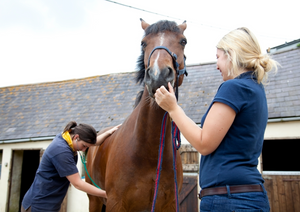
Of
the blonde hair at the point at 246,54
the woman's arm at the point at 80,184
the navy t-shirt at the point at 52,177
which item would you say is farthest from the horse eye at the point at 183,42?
the woman's arm at the point at 80,184

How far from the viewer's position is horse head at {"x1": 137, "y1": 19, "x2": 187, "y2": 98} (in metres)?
1.69

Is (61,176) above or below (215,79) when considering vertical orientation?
below

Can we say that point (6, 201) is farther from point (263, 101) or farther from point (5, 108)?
point (263, 101)

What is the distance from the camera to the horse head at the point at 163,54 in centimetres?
169

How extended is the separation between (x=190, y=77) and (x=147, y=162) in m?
7.89

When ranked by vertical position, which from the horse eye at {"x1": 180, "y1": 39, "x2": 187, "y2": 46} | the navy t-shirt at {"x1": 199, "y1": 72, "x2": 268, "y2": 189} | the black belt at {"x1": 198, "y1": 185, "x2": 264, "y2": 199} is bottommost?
the black belt at {"x1": 198, "y1": 185, "x2": 264, "y2": 199}

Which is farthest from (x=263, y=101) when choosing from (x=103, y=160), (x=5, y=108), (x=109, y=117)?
(x=5, y=108)

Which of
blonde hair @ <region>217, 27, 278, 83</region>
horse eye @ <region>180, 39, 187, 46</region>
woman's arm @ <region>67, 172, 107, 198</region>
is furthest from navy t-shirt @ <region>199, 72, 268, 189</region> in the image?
woman's arm @ <region>67, 172, 107, 198</region>

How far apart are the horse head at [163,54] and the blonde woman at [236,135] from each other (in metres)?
0.47

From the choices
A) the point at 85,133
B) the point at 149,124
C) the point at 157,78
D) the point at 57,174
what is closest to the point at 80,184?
the point at 57,174

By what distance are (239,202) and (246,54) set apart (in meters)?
0.75

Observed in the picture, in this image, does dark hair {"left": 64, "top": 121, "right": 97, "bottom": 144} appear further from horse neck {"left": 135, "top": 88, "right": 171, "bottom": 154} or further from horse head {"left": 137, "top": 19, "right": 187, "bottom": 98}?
horse head {"left": 137, "top": 19, "right": 187, "bottom": 98}

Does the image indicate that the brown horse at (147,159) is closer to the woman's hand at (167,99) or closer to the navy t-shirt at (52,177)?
the navy t-shirt at (52,177)

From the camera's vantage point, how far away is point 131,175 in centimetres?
233
